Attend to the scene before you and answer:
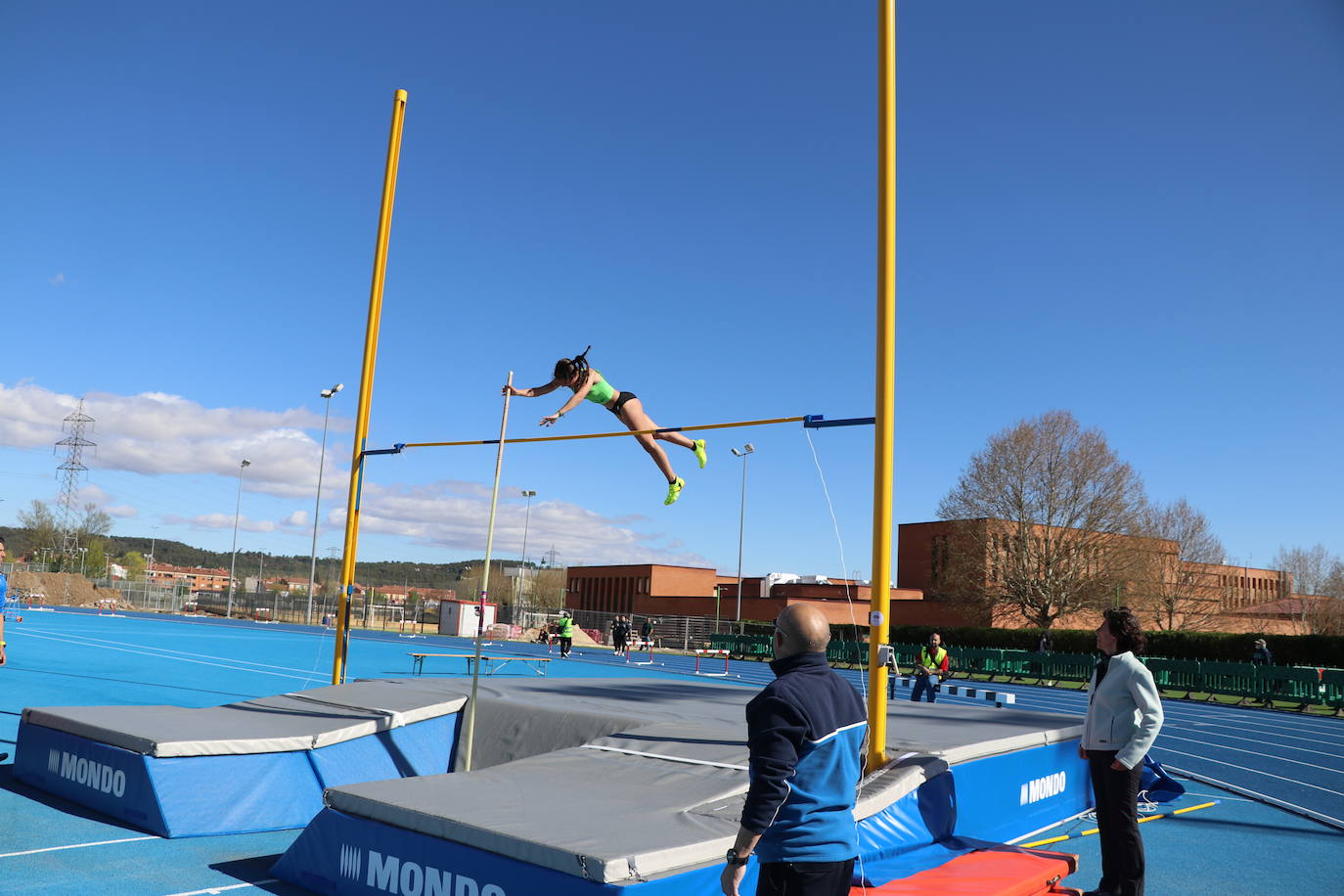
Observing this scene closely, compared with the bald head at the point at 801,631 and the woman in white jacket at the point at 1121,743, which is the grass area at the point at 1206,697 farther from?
the bald head at the point at 801,631

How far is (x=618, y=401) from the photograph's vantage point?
896cm

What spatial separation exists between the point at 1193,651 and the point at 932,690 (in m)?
22.4

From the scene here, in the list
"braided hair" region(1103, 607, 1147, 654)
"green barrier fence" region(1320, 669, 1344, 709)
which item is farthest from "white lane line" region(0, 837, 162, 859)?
"green barrier fence" region(1320, 669, 1344, 709)

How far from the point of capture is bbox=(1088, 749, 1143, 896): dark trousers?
529cm

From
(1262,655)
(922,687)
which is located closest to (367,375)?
(922,687)

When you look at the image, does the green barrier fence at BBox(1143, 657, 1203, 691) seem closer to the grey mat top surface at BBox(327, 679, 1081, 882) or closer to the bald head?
the grey mat top surface at BBox(327, 679, 1081, 882)

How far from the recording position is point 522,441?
958 cm

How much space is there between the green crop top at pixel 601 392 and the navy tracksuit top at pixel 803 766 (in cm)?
557

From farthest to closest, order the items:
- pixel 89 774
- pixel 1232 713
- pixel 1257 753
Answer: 1. pixel 1232 713
2. pixel 1257 753
3. pixel 89 774

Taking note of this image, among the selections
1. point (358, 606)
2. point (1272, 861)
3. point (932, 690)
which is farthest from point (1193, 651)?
point (358, 606)

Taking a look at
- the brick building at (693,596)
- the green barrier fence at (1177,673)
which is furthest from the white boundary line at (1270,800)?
the brick building at (693,596)

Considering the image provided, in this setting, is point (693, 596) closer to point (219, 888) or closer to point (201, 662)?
point (201, 662)

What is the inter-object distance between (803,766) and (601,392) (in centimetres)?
591

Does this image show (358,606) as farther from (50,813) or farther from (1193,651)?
(50,813)
